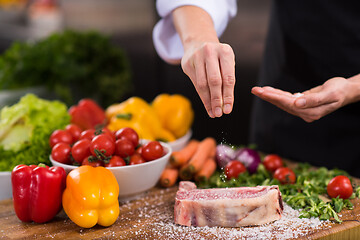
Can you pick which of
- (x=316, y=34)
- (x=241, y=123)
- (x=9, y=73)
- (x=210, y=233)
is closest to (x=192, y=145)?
(x=210, y=233)

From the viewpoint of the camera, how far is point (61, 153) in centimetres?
155

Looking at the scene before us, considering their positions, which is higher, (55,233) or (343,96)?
(343,96)

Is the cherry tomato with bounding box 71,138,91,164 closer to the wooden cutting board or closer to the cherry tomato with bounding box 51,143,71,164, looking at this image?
the cherry tomato with bounding box 51,143,71,164

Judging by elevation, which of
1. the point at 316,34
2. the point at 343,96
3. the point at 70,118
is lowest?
the point at 70,118

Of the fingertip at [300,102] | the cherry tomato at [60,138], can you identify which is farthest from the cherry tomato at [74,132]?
the fingertip at [300,102]

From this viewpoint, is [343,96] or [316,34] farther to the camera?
[316,34]

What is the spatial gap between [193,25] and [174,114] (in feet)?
2.28

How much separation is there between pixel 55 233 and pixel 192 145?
0.78 m

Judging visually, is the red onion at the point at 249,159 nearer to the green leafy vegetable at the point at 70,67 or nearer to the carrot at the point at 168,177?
the carrot at the point at 168,177

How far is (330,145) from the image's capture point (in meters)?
2.09

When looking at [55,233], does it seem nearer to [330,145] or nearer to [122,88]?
[330,145]

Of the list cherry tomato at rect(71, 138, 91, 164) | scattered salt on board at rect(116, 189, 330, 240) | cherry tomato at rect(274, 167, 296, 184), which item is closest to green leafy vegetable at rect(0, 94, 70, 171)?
cherry tomato at rect(71, 138, 91, 164)

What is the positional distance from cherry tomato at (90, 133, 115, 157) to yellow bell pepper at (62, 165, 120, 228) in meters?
0.13

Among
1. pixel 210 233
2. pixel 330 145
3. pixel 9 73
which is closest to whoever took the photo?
pixel 210 233
